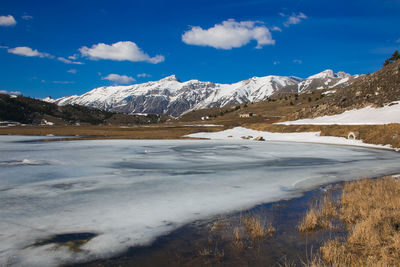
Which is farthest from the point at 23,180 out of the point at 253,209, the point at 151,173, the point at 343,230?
the point at 343,230

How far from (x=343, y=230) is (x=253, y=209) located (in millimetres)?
2969

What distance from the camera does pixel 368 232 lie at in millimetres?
6805

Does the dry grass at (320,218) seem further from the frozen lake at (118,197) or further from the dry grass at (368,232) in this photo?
the frozen lake at (118,197)

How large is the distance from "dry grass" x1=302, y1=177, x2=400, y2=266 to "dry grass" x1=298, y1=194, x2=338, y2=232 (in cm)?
27

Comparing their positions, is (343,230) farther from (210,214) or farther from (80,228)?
(80,228)

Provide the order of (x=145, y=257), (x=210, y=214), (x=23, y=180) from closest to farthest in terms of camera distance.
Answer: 1. (x=145, y=257)
2. (x=210, y=214)
3. (x=23, y=180)

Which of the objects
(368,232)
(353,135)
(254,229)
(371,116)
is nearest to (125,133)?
(353,135)

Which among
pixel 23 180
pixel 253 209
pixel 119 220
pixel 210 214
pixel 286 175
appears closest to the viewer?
pixel 119 220

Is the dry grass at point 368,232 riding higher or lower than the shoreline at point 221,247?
higher

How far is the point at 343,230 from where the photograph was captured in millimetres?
7625

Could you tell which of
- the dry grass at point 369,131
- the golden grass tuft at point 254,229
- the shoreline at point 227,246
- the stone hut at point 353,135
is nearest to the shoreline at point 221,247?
the shoreline at point 227,246

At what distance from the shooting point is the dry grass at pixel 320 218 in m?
7.74

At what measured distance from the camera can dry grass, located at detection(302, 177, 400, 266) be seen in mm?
5727

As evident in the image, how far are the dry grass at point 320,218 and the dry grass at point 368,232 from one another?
268mm
